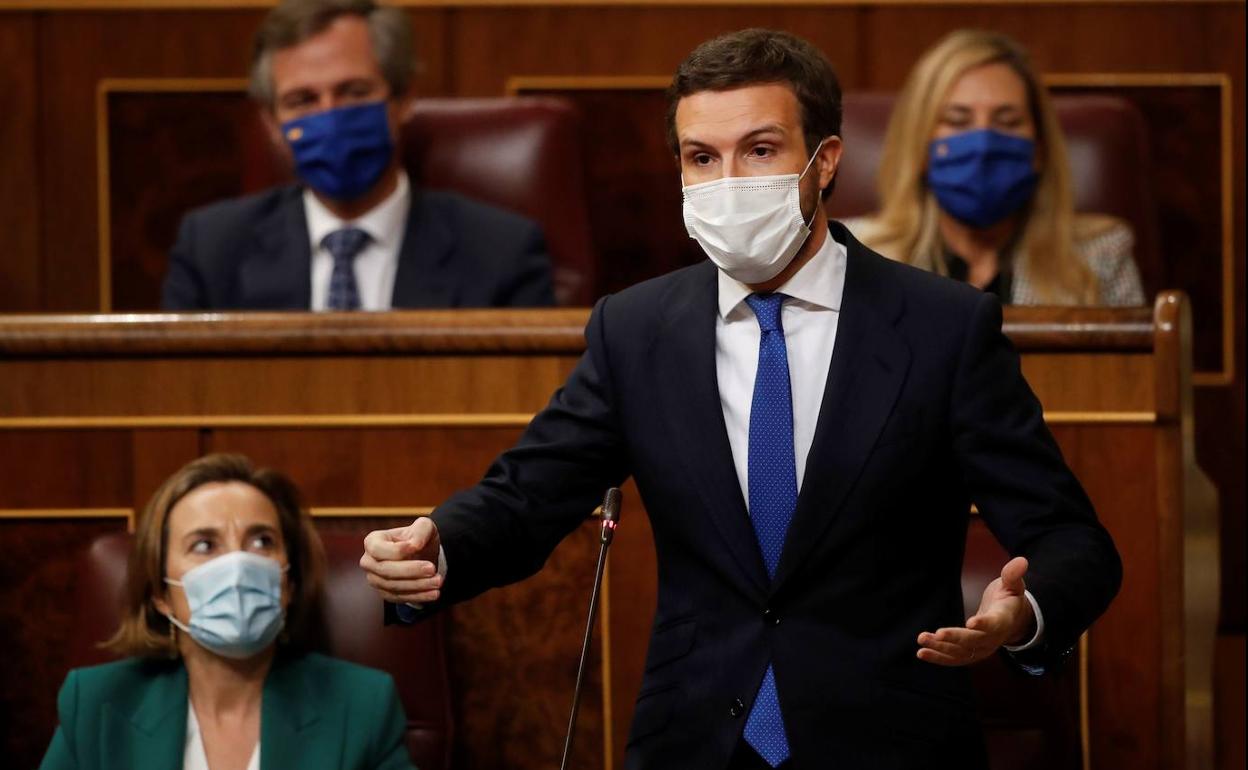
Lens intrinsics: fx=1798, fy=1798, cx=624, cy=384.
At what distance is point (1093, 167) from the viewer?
10.0ft

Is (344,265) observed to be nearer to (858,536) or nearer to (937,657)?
(858,536)

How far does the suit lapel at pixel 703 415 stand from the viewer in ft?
4.85

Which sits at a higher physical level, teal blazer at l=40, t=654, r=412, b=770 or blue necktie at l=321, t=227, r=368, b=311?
blue necktie at l=321, t=227, r=368, b=311

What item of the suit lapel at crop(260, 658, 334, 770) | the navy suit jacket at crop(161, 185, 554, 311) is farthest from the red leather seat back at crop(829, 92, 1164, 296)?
the suit lapel at crop(260, 658, 334, 770)

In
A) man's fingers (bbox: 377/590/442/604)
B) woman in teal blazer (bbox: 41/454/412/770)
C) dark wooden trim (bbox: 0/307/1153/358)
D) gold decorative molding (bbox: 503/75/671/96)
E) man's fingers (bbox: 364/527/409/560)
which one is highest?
gold decorative molding (bbox: 503/75/671/96)

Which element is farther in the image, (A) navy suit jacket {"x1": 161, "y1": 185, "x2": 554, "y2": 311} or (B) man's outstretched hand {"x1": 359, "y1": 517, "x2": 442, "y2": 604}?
(A) navy suit jacket {"x1": 161, "y1": 185, "x2": 554, "y2": 311}

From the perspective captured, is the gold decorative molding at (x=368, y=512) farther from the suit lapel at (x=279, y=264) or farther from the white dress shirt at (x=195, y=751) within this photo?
the suit lapel at (x=279, y=264)

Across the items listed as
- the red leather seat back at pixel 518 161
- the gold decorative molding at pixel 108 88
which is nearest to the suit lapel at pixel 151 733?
the red leather seat back at pixel 518 161

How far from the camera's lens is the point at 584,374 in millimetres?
1605

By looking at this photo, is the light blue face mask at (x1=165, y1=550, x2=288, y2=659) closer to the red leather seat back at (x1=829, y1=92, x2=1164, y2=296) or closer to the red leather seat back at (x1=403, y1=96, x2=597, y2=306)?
the red leather seat back at (x1=403, y1=96, x2=597, y2=306)

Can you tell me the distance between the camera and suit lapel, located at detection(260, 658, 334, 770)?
6.42 ft

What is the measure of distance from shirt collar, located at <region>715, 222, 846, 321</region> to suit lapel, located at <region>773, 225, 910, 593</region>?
3 cm

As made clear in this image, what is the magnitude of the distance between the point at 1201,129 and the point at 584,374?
6.92 ft

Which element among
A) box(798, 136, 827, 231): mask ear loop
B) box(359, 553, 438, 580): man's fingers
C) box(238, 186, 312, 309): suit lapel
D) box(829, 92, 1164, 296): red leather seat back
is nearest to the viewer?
box(359, 553, 438, 580): man's fingers
